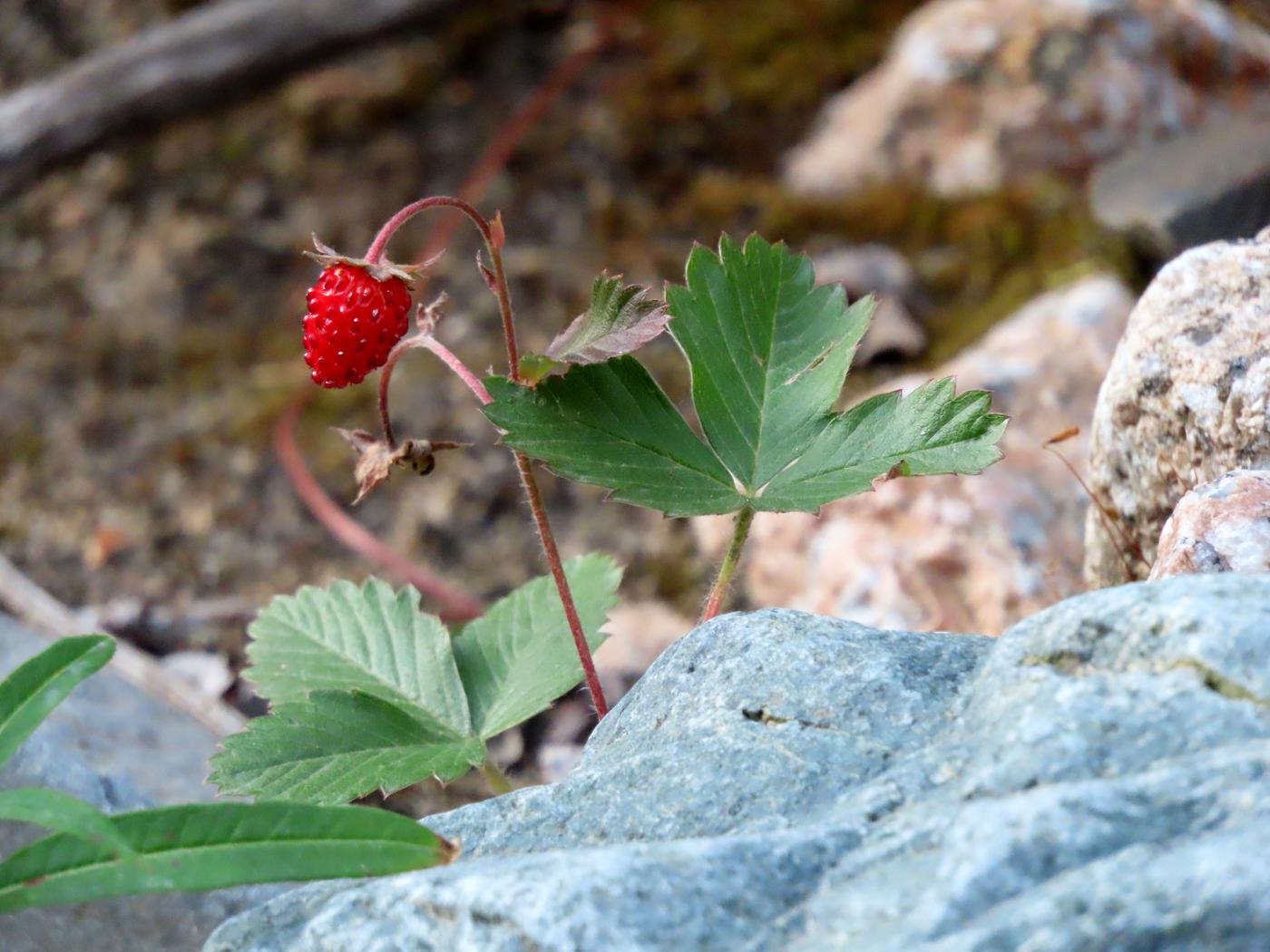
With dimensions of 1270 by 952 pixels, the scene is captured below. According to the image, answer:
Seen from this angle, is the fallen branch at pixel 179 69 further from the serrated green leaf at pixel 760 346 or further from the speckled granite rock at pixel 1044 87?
the serrated green leaf at pixel 760 346

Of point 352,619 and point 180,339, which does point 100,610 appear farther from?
point 352,619

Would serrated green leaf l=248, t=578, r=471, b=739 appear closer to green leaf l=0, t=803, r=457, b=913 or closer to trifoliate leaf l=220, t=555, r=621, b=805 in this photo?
trifoliate leaf l=220, t=555, r=621, b=805

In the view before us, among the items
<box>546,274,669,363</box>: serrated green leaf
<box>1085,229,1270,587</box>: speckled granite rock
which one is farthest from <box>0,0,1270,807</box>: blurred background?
<box>546,274,669,363</box>: serrated green leaf

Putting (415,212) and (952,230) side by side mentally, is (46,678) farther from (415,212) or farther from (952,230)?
(952,230)

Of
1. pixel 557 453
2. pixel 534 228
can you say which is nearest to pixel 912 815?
pixel 557 453

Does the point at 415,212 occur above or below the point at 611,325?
above

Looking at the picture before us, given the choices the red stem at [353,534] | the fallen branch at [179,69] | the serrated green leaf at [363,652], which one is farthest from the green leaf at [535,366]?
the fallen branch at [179,69]

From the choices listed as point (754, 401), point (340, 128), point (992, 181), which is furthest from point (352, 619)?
point (340, 128)
